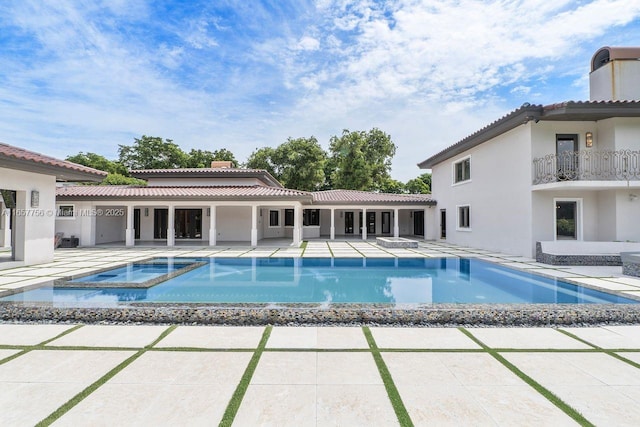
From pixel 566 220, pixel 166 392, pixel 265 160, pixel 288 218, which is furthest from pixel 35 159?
pixel 265 160

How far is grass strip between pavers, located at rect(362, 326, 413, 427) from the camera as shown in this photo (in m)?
2.75

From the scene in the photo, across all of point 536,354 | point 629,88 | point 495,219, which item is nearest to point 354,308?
point 536,354

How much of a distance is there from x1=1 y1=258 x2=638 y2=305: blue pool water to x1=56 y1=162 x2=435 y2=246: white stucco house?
6415mm

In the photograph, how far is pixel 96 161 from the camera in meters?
37.1

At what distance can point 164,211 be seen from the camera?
70.3ft

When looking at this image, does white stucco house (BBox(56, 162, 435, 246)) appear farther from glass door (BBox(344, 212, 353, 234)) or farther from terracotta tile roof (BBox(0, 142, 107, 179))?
terracotta tile roof (BBox(0, 142, 107, 179))

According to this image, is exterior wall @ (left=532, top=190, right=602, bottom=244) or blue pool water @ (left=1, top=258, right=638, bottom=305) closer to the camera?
blue pool water @ (left=1, top=258, right=638, bottom=305)

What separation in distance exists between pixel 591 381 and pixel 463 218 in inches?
673

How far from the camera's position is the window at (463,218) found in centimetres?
1877

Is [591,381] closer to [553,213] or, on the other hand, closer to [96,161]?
[553,213]

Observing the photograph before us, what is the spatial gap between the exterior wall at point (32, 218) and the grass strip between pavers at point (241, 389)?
11167 millimetres

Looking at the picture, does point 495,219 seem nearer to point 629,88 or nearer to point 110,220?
point 629,88

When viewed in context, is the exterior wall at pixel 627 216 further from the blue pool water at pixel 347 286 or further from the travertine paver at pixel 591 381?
the travertine paver at pixel 591 381

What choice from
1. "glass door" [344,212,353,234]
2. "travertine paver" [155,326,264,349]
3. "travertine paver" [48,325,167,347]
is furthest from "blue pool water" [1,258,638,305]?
"glass door" [344,212,353,234]
